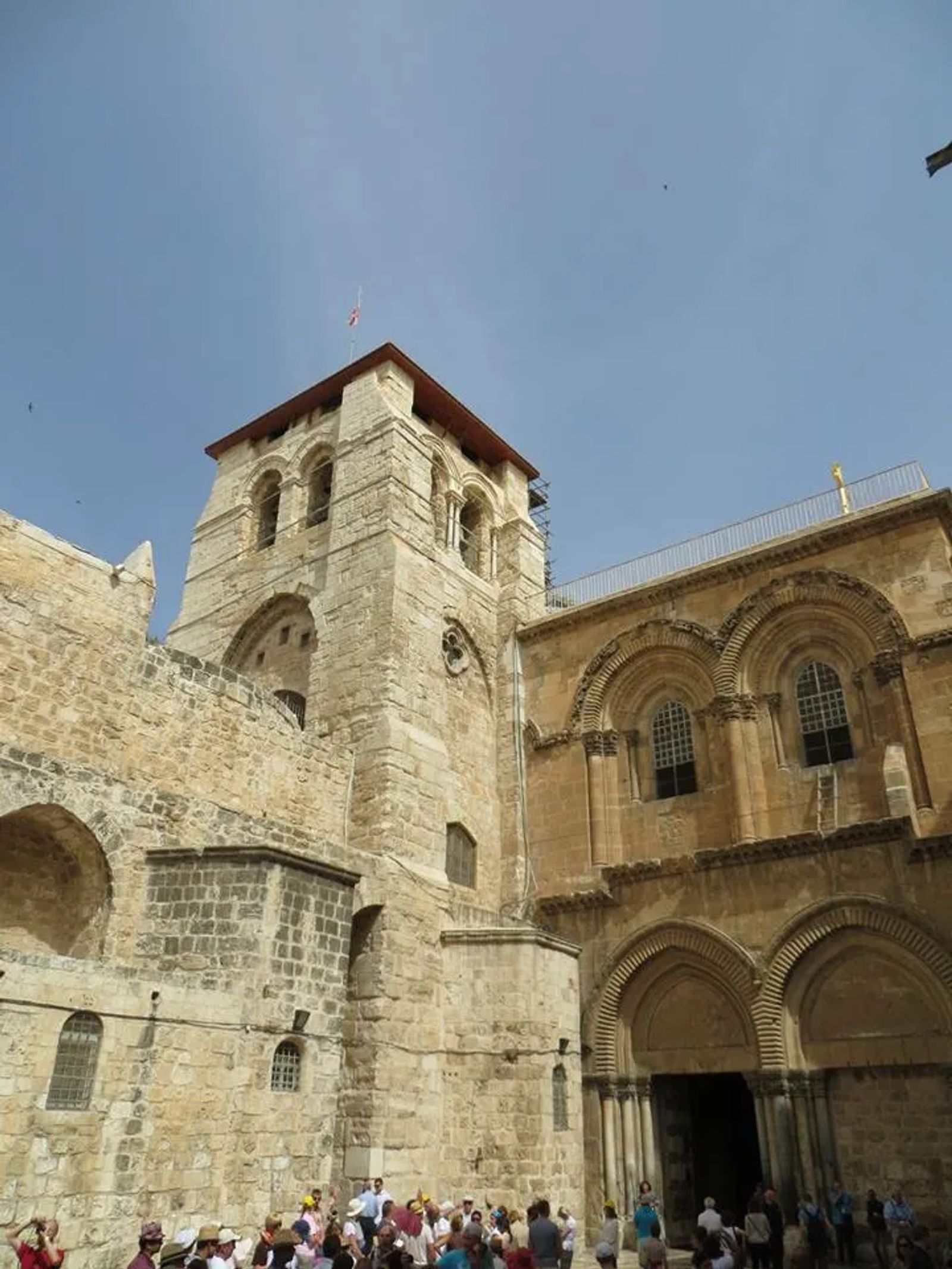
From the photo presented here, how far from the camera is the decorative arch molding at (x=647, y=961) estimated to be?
14.8m

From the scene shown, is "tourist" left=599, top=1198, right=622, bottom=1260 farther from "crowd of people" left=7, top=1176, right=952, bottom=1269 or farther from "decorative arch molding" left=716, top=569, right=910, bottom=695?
"decorative arch molding" left=716, top=569, right=910, bottom=695

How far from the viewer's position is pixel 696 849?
52.5 feet

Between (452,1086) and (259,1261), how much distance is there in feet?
20.2

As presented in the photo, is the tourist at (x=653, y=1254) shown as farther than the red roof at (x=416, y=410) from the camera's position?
No

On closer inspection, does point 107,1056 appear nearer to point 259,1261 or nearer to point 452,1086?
point 259,1261

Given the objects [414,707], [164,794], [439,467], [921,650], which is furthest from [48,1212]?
[439,467]

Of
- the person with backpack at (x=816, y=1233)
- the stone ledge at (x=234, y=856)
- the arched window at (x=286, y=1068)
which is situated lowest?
the person with backpack at (x=816, y=1233)

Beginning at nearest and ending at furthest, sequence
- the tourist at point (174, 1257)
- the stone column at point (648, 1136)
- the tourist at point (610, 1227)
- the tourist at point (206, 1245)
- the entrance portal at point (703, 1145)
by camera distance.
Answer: the tourist at point (174, 1257)
the tourist at point (206, 1245)
the tourist at point (610, 1227)
the stone column at point (648, 1136)
the entrance portal at point (703, 1145)

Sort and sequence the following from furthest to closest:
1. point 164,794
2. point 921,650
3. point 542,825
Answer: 1. point 542,825
2. point 921,650
3. point 164,794

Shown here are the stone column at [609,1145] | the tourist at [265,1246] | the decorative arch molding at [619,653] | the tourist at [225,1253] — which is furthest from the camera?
the decorative arch molding at [619,653]

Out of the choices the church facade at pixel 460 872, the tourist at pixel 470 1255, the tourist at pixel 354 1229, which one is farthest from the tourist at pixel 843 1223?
the tourist at pixel 470 1255

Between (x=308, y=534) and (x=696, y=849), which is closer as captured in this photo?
(x=696, y=849)

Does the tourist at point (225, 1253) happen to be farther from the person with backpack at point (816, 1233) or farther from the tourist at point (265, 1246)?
the person with backpack at point (816, 1233)

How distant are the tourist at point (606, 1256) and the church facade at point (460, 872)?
328cm
